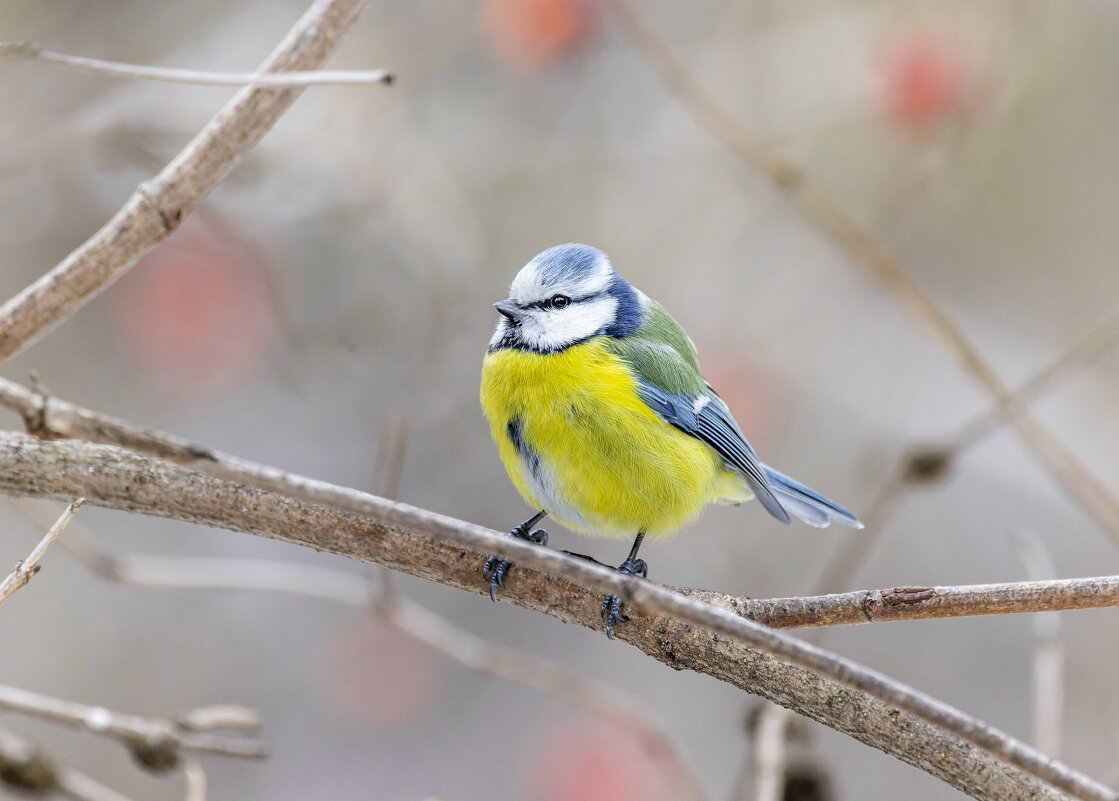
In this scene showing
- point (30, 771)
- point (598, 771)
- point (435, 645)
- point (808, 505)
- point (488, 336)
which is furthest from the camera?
point (488, 336)

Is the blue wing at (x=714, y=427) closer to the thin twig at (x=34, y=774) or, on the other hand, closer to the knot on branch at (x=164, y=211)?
the knot on branch at (x=164, y=211)

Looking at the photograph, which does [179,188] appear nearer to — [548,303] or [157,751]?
[157,751]

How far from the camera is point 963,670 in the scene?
3.49m

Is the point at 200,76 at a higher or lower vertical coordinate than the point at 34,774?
higher

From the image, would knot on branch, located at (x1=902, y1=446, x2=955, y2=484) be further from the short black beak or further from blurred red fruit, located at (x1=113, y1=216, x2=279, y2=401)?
blurred red fruit, located at (x1=113, y1=216, x2=279, y2=401)

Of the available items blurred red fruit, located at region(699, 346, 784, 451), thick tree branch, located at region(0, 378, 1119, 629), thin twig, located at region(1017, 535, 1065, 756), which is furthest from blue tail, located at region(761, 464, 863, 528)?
thick tree branch, located at region(0, 378, 1119, 629)

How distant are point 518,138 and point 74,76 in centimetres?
134

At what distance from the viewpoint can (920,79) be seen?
9.10ft

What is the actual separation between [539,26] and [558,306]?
126 centimetres

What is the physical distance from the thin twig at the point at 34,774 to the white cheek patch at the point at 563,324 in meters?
1.08

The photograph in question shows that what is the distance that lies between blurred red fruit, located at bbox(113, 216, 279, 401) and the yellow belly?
1.33m

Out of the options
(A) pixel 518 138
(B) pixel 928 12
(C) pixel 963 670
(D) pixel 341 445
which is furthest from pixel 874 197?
(D) pixel 341 445

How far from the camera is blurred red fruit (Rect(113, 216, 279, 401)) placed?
3.15 m

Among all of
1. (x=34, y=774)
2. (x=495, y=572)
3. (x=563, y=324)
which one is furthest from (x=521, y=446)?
(x=34, y=774)
